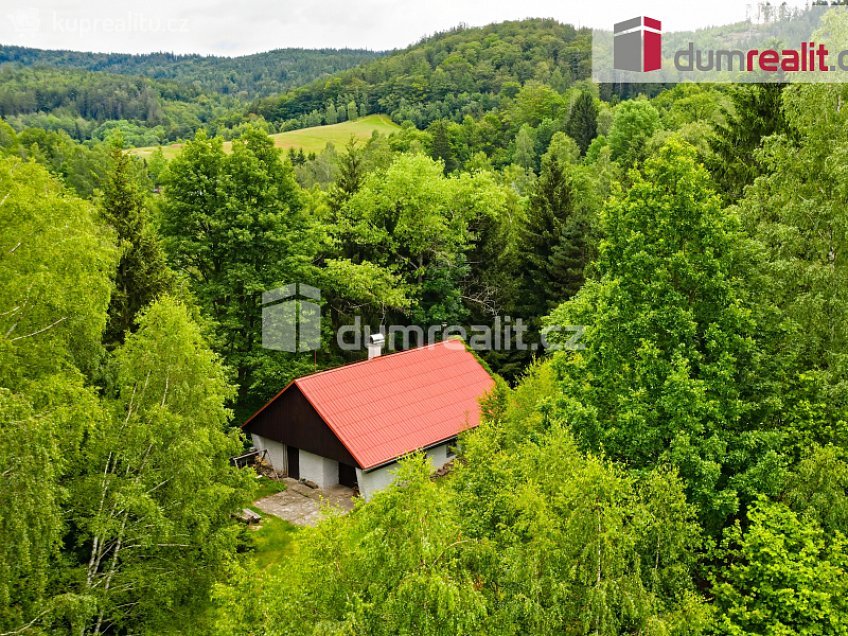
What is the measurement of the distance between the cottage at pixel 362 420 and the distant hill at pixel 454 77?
360 ft

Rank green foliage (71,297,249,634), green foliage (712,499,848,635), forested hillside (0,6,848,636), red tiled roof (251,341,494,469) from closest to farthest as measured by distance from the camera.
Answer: forested hillside (0,6,848,636) → green foliage (712,499,848,635) → green foliage (71,297,249,634) → red tiled roof (251,341,494,469)

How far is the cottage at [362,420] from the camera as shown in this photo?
25969 millimetres

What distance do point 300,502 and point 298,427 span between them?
305 cm

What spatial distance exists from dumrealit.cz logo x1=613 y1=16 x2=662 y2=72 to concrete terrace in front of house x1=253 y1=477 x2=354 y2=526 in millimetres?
49952

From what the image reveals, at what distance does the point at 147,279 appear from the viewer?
22750mm

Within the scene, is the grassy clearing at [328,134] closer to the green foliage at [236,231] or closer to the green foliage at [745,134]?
the green foliage at [236,231]

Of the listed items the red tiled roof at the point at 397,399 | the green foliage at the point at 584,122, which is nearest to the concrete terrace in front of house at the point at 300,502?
the red tiled roof at the point at 397,399

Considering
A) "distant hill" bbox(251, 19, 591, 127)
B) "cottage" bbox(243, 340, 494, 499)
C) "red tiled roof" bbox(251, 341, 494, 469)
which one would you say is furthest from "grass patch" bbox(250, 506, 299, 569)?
"distant hill" bbox(251, 19, 591, 127)

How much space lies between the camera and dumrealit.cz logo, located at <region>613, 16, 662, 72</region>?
68106mm

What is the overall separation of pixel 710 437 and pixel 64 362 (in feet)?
45.0

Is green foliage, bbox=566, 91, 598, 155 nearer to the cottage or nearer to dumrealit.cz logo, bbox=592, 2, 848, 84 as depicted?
dumrealit.cz logo, bbox=592, 2, 848, 84

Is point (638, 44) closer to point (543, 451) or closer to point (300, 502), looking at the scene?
point (300, 502)

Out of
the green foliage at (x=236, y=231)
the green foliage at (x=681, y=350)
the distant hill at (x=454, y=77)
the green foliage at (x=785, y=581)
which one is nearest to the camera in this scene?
the green foliage at (x=785, y=581)

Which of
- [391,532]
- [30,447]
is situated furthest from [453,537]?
[30,447]
